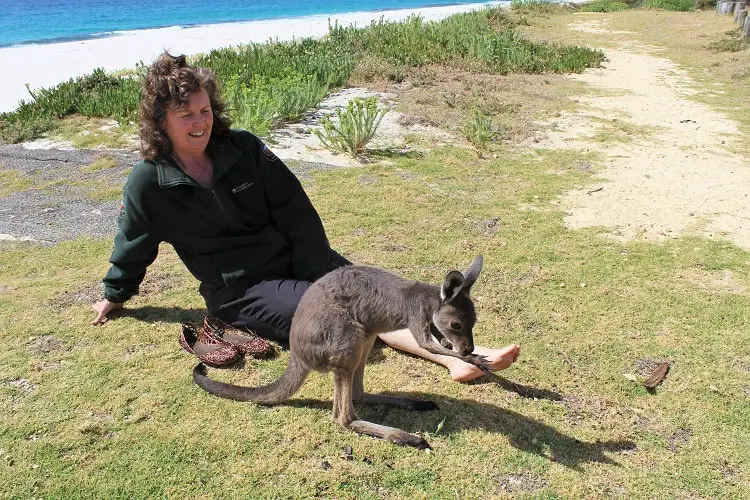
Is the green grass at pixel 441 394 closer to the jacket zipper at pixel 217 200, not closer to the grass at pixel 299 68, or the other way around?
the jacket zipper at pixel 217 200

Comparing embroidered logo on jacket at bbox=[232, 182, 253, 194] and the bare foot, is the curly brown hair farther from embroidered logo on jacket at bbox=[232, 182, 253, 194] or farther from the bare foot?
the bare foot

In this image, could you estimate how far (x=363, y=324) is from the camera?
3.22m

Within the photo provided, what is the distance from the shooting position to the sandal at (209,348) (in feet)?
13.1

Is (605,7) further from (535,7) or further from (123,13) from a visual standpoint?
(123,13)

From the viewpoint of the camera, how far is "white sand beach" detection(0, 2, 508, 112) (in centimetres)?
1498

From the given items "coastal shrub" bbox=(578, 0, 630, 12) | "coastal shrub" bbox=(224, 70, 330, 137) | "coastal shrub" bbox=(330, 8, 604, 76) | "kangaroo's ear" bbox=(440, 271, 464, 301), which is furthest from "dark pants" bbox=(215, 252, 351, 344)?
"coastal shrub" bbox=(578, 0, 630, 12)

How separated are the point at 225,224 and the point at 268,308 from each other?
0.59 metres

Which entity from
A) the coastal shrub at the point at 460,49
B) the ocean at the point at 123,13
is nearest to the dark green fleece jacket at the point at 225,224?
the coastal shrub at the point at 460,49

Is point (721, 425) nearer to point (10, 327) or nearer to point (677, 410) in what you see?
point (677, 410)

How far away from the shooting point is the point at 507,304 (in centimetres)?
479

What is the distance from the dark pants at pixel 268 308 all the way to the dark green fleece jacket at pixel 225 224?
0.30 ft

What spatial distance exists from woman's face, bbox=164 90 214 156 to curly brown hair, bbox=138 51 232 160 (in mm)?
29

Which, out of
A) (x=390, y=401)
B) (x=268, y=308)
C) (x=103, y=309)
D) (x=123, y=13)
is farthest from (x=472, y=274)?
(x=123, y=13)

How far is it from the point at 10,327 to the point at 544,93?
9594 millimetres
